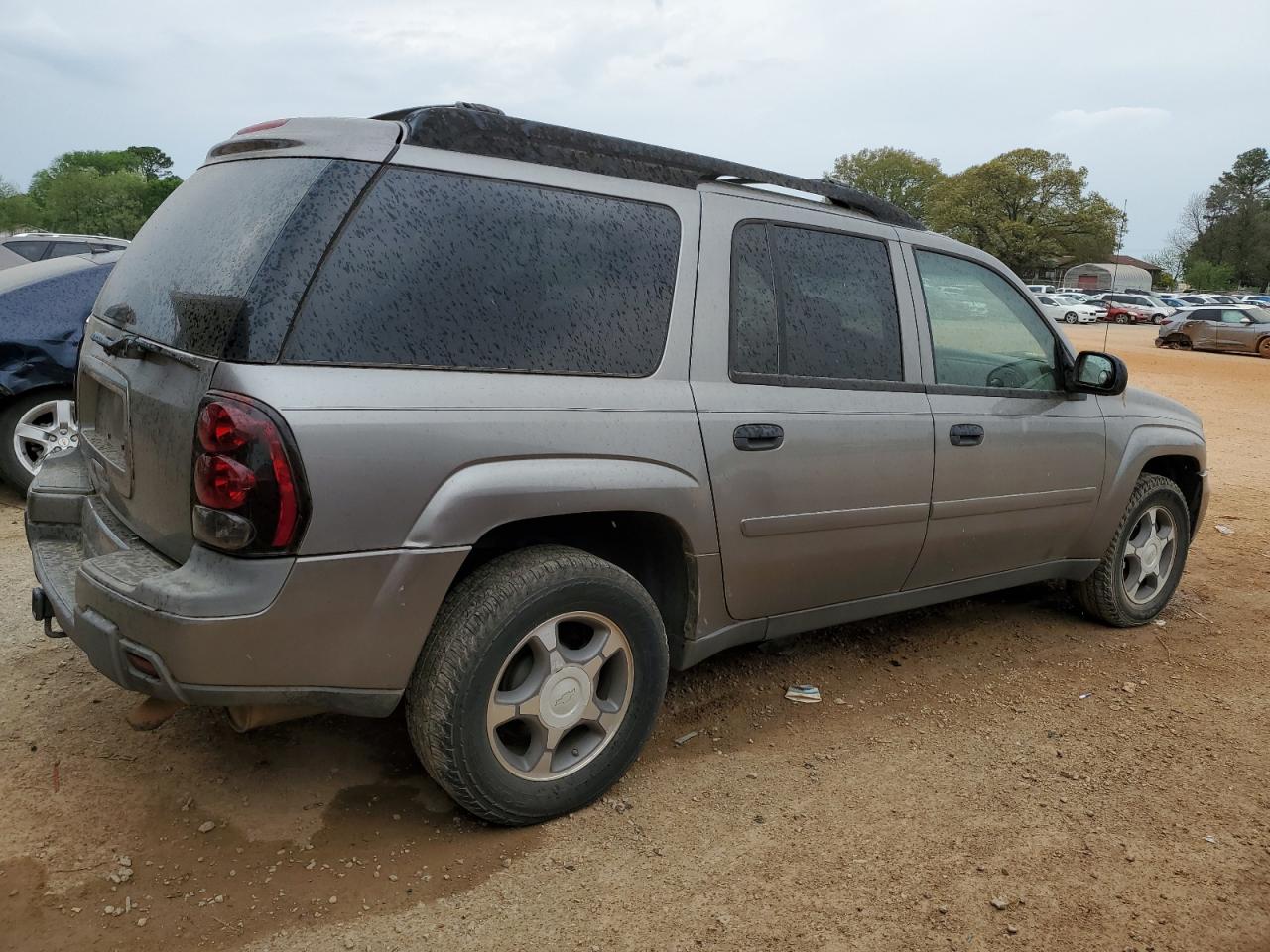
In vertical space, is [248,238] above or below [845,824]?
above

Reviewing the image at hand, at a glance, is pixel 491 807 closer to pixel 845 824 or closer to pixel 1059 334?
pixel 845 824

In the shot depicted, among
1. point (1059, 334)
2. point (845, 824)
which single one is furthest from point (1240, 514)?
point (845, 824)

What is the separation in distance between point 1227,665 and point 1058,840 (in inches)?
81.7

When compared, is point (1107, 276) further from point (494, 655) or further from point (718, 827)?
point (494, 655)

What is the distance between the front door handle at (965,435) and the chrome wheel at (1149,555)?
1.41m

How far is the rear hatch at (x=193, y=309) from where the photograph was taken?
2.43 m

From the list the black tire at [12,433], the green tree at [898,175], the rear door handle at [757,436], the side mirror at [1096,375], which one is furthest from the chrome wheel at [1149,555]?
the green tree at [898,175]

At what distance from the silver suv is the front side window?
34mm

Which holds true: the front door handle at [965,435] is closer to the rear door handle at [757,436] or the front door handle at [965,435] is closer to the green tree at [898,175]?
the rear door handle at [757,436]

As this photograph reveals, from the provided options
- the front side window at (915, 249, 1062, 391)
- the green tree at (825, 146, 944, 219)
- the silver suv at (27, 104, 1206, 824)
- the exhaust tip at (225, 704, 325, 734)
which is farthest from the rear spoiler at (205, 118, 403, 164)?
the green tree at (825, 146, 944, 219)

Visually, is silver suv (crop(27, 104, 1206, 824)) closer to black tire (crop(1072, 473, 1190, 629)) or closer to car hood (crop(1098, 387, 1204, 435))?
car hood (crop(1098, 387, 1204, 435))

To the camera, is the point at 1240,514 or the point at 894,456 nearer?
the point at 894,456

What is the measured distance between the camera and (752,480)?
3.19 meters

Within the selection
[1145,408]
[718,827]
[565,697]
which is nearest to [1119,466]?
[1145,408]
